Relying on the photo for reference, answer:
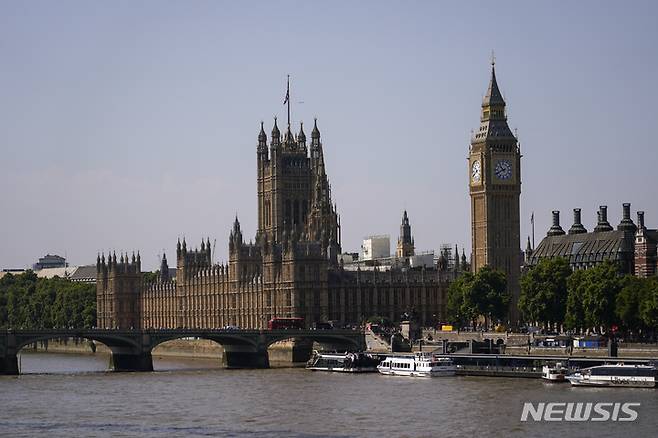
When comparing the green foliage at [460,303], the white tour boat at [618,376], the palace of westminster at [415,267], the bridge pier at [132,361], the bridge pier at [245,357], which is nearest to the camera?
the white tour boat at [618,376]

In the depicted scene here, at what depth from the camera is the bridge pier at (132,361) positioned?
14200cm

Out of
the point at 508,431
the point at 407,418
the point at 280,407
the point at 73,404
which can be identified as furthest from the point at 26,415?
the point at 508,431

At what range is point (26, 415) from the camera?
3912 inches

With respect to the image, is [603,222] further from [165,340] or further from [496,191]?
[165,340]

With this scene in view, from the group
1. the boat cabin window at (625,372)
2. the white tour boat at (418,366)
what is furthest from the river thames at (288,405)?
the boat cabin window at (625,372)

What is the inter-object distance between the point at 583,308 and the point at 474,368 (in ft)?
51.1

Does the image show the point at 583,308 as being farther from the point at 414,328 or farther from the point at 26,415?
the point at 26,415

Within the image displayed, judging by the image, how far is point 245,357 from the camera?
148000 millimetres

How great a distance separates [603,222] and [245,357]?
135ft

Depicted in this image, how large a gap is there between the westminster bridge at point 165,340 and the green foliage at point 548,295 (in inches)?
532

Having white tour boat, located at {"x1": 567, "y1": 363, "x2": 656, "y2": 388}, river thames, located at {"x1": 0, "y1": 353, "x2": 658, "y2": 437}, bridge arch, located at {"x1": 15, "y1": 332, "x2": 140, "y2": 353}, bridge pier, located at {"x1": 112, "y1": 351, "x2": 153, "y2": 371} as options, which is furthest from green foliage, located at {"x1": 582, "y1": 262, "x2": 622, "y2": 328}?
bridge arch, located at {"x1": 15, "y1": 332, "x2": 140, "y2": 353}

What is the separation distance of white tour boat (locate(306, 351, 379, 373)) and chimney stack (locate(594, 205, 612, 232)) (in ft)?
132

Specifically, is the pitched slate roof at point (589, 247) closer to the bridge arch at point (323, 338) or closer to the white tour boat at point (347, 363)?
the bridge arch at point (323, 338)

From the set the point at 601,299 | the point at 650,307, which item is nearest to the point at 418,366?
the point at 650,307
